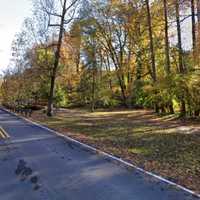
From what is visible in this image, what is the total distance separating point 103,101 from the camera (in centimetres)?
5428

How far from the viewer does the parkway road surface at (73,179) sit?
7.94m

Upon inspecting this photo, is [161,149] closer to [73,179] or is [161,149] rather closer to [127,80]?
[73,179]

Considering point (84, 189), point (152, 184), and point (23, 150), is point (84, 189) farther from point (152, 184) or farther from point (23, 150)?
point (23, 150)

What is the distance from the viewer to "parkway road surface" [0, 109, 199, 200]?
313 inches

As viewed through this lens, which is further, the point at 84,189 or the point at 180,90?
the point at 180,90

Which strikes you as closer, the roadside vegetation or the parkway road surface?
the parkway road surface

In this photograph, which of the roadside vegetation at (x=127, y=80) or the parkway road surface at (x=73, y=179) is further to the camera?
the roadside vegetation at (x=127, y=80)

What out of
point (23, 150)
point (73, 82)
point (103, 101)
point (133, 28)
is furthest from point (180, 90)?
point (73, 82)

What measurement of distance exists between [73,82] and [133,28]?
19.4 metres

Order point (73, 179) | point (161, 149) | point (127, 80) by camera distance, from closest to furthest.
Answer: point (73, 179)
point (161, 149)
point (127, 80)

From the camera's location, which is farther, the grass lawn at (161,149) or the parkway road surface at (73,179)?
the grass lawn at (161,149)

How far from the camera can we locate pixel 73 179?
9344 millimetres

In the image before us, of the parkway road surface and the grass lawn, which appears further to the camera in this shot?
the grass lawn

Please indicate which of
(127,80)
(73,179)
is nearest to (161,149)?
(73,179)
